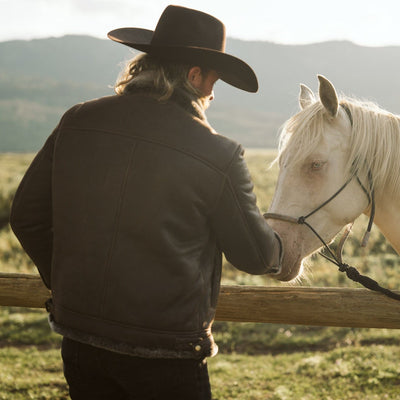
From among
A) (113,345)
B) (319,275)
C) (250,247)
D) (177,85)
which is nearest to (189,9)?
(177,85)

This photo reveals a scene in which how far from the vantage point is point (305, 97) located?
3086mm

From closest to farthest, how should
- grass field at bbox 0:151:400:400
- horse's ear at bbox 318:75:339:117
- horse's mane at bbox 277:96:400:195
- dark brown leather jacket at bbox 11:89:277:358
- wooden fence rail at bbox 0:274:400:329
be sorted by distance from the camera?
dark brown leather jacket at bbox 11:89:277:358
horse's ear at bbox 318:75:339:117
horse's mane at bbox 277:96:400:195
wooden fence rail at bbox 0:274:400:329
grass field at bbox 0:151:400:400

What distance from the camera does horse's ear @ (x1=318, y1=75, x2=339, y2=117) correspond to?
2.49m

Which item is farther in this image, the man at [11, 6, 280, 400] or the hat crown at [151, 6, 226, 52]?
the hat crown at [151, 6, 226, 52]

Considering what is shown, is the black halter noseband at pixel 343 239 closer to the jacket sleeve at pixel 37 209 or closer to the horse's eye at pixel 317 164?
the horse's eye at pixel 317 164

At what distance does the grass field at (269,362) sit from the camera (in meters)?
5.01

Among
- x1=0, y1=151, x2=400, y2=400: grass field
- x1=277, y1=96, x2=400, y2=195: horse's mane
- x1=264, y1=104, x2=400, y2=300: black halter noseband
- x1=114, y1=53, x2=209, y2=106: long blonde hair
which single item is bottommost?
x1=0, y1=151, x2=400, y2=400: grass field

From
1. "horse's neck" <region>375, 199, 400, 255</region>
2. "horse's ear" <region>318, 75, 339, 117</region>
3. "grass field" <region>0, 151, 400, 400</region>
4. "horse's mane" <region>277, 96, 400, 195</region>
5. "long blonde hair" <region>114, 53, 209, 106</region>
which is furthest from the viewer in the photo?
"grass field" <region>0, 151, 400, 400</region>

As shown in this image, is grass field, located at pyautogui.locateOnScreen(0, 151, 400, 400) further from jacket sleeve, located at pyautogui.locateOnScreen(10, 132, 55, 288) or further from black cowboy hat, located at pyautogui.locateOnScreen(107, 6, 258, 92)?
jacket sleeve, located at pyautogui.locateOnScreen(10, 132, 55, 288)

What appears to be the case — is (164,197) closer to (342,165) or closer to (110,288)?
(110,288)

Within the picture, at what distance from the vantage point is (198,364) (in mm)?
1759

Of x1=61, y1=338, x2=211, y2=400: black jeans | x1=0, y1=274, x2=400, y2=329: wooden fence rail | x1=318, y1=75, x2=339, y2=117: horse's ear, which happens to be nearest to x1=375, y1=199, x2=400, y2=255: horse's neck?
x1=0, y1=274, x2=400, y2=329: wooden fence rail

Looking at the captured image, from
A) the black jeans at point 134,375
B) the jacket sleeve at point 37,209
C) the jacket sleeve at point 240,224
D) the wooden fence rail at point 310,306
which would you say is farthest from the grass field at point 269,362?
the jacket sleeve at point 37,209

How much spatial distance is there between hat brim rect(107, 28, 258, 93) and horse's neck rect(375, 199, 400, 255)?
119cm
